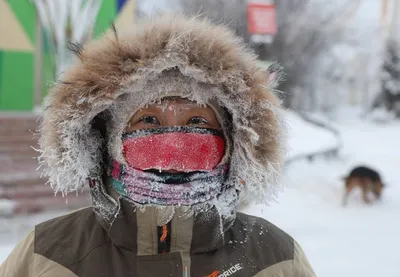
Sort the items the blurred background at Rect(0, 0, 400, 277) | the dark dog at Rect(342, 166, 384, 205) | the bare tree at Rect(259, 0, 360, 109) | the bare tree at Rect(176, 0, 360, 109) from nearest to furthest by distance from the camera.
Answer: the blurred background at Rect(0, 0, 400, 277), the dark dog at Rect(342, 166, 384, 205), the bare tree at Rect(176, 0, 360, 109), the bare tree at Rect(259, 0, 360, 109)

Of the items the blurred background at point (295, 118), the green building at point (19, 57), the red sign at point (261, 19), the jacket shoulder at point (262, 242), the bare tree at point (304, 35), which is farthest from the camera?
the bare tree at point (304, 35)

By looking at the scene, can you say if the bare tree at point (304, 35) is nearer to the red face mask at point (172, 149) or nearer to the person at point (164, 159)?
the person at point (164, 159)

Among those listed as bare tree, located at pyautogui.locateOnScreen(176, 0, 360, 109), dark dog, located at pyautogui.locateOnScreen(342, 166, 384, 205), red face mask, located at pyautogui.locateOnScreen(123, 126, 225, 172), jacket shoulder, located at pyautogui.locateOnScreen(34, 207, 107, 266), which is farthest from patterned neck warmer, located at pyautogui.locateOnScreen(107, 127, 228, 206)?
bare tree, located at pyautogui.locateOnScreen(176, 0, 360, 109)

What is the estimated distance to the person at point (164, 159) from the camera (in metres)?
1.40

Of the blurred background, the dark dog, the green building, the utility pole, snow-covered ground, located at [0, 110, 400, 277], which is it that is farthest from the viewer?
the utility pole

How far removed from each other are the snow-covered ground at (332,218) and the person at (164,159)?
0.61 ft

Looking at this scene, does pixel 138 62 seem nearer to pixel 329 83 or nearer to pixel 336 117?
pixel 336 117

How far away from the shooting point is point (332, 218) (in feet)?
21.1

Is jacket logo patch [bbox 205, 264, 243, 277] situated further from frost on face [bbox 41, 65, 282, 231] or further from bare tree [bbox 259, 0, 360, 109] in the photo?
bare tree [bbox 259, 0, 360, 109]

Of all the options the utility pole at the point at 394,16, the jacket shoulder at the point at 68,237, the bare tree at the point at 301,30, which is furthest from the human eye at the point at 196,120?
the utility pole at the point at 394,16

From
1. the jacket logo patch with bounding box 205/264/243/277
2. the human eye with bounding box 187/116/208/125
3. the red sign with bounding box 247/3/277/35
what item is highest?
the red sign with bounding box 247/3/277/35

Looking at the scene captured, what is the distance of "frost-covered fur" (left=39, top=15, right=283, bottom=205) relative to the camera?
1.47 m

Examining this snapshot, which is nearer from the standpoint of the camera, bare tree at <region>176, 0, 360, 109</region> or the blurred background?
the blurred background

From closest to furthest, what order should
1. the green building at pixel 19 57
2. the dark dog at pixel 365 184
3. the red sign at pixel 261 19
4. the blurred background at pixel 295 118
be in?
the blurred background at pixel 295 118 < the red sign at pixel 261 19 < the dark dog at pixel 365 184 < the green building at pixel 19 57
